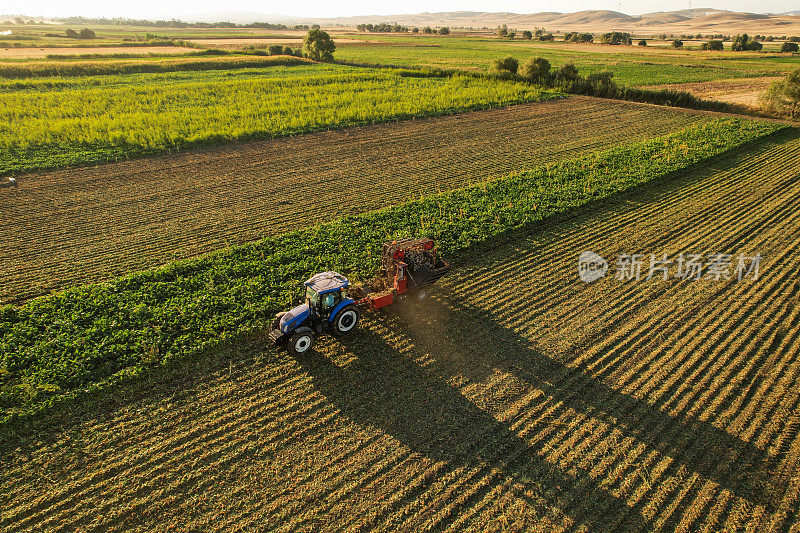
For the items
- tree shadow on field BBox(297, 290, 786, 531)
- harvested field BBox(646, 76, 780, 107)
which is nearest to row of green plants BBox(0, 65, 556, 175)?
A: harvested field BBox(646, 76, 780, 107)

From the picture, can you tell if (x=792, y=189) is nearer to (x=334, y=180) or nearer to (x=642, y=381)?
(x=642, y=381)

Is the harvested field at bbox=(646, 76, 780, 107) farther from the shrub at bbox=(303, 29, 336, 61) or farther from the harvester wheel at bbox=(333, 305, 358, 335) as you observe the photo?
the harvester wheel at bbox=(333, 305, 358, 335)

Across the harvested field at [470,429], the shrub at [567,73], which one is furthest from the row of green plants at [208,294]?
the shrub at [567,73]

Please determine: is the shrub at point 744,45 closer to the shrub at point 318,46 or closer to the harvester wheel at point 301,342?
the shrub at point 318,46

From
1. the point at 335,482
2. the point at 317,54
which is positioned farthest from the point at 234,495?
the point at 317,54

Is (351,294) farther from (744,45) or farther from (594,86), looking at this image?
(744,45)

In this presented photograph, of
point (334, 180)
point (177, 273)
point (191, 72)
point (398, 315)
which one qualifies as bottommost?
point (398, 315)
